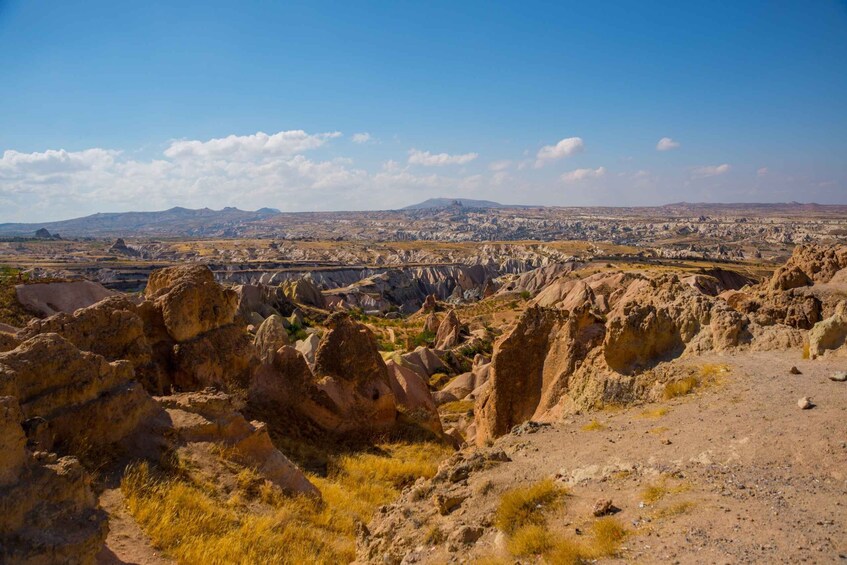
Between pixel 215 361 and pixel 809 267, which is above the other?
pixel 809 267

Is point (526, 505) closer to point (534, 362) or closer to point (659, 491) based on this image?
point (659, 491)

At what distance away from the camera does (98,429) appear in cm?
720

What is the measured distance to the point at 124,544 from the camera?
5586 mm

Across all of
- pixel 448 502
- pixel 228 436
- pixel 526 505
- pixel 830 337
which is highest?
pixel 830 337

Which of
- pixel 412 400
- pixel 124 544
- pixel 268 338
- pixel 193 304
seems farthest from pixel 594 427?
pixel 268 338

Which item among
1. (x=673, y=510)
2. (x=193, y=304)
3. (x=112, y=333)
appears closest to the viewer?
(x=673, y=510)

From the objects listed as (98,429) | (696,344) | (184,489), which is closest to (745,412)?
(696,344)

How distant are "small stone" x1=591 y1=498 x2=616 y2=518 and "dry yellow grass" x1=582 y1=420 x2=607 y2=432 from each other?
293 cm

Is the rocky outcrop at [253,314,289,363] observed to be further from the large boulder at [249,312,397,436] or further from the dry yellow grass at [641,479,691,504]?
the dry yellow grass at [641,479,691,504]

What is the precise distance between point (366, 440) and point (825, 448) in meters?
8.85

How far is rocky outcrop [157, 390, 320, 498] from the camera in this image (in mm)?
8055

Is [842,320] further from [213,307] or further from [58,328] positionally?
[58,328]

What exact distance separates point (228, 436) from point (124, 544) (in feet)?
9.07

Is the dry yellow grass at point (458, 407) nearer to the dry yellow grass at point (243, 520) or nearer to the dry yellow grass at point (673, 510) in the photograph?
the dry yellow grass at point (243, 520)
